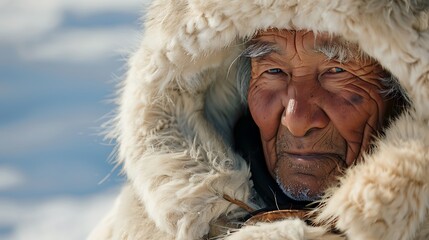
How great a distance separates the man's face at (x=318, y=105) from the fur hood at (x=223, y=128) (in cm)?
10

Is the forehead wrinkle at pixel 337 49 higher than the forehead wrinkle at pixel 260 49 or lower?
lower

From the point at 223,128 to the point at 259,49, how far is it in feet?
0.93

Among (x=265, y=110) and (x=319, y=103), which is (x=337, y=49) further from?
(x=265, y=110)

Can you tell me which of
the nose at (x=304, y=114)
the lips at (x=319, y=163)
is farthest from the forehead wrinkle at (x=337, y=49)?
the lips at (x=319, y=163)

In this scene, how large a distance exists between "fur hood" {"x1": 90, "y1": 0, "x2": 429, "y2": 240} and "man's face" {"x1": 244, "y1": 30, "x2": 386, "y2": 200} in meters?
0.10

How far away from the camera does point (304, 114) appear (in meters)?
2.29

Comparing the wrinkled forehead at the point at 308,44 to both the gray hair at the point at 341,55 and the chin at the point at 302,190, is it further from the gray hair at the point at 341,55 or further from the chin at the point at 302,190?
the chin at the point at 302,190

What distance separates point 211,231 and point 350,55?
0.56 meters

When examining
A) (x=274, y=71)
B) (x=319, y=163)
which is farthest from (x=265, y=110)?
(x=319, y=163)

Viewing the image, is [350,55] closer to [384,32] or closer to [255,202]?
[384,32]

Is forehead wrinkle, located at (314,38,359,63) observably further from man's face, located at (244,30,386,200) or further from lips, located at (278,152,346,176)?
lips, located at (278,152,346,176)

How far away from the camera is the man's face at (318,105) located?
2.28 m

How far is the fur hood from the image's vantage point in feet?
6.54

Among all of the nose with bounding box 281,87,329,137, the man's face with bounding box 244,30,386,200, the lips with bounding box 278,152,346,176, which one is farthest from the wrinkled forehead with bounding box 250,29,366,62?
the lips with bounding box 278,152,346,176
